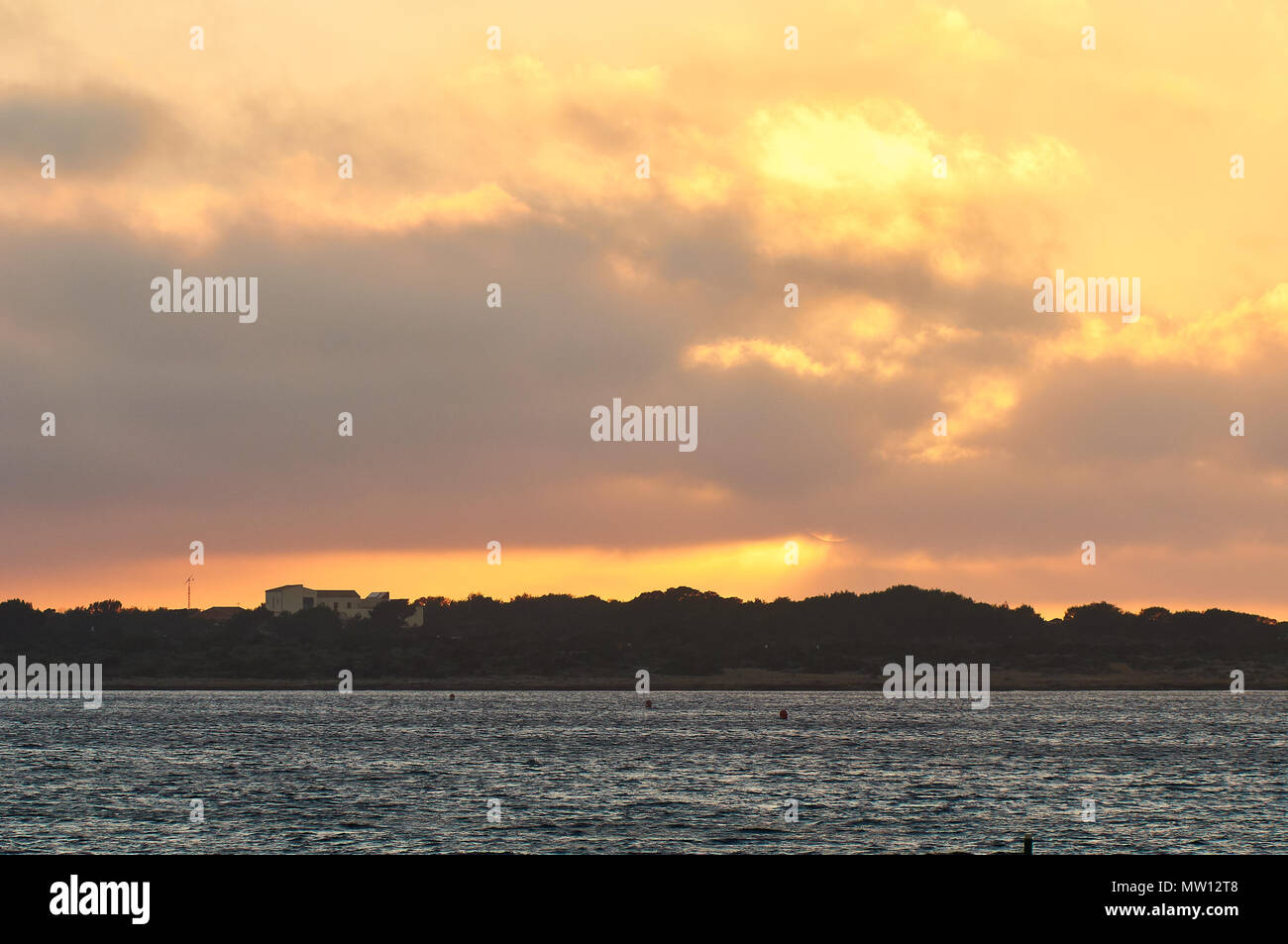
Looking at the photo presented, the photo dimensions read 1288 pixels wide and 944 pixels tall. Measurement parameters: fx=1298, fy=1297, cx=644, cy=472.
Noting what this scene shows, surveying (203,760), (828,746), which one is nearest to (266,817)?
(203,760)

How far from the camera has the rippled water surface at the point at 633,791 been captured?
64188 mm

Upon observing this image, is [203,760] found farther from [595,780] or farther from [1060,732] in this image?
[1060,732]

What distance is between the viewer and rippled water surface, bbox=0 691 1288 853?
64.2 meters

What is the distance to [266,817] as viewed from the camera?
242 feet

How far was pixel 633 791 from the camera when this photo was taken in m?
85.4
